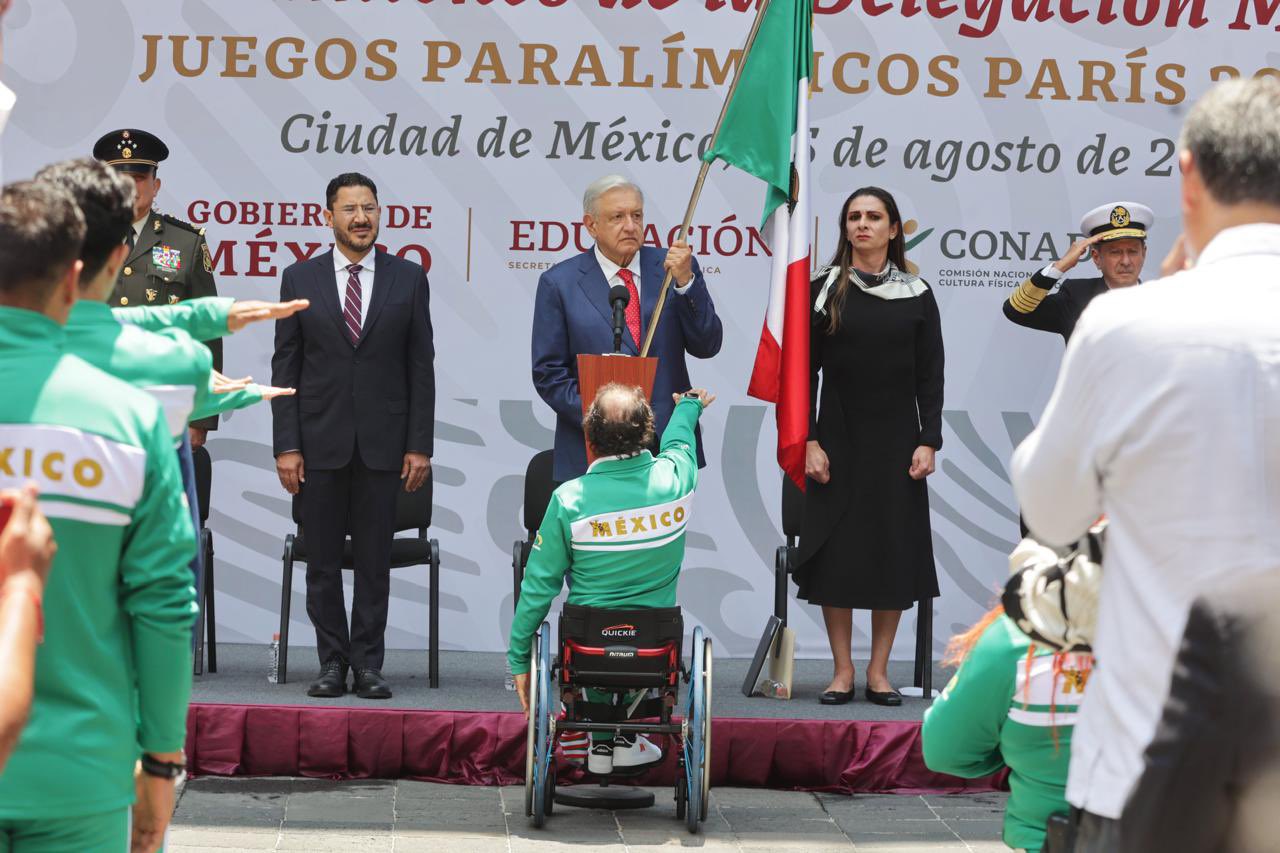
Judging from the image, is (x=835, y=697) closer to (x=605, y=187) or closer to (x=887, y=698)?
(x=887, y=698)

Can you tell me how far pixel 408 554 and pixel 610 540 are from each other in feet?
5.53

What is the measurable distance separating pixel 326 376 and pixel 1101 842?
14.3 ft

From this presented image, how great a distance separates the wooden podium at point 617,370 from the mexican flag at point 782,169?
24.7 inches

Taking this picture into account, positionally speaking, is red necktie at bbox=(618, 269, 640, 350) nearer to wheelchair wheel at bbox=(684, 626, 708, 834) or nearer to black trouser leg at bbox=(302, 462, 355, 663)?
black trouser leg at bbox=(302, 462, 355, 663)

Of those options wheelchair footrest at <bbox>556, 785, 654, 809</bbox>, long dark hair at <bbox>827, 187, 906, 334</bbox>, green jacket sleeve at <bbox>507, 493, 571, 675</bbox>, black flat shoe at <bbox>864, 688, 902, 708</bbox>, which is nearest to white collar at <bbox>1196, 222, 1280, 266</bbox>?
green jacket sleeve at <bbox>507, 493, 571, 675</bbox>

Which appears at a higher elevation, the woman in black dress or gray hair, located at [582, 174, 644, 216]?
gray hair, located at [582, 174, 644, 216]

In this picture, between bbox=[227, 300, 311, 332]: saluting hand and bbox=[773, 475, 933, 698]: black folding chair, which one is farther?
bbox=[773, 475, 933, 698]: black folding chair

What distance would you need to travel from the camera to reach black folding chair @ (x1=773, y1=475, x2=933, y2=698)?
6.13 metres

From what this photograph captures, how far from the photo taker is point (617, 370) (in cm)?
535

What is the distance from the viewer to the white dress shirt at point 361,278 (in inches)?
233

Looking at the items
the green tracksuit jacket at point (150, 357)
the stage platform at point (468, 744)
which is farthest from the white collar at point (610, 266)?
the green tracksuit jacket at point (150, 357)

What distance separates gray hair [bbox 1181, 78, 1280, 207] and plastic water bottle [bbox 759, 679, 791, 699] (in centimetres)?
424

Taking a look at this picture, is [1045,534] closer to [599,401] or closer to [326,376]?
[599,401]

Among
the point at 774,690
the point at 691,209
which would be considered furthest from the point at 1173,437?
the point at 774,690
